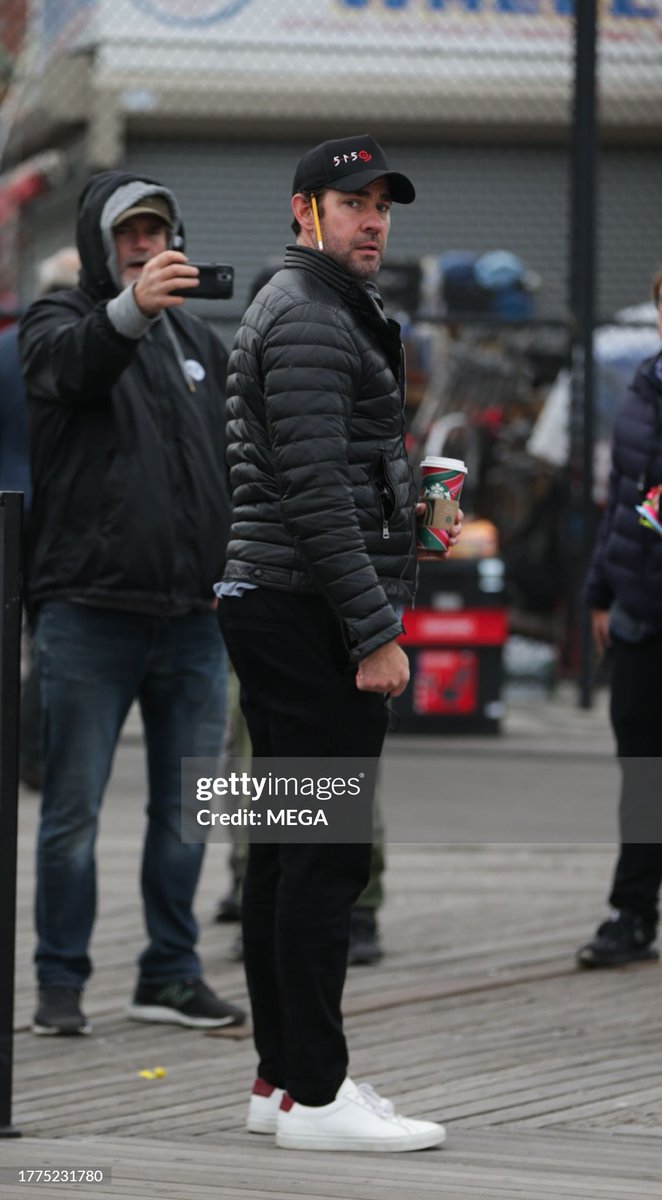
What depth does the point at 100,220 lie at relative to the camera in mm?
5285

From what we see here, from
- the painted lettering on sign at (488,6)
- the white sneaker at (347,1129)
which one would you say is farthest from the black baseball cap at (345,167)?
the painted lettering on sign at (488,6)

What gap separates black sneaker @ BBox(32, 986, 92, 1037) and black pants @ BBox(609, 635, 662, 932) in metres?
1.64

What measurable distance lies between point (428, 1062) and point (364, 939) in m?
1.15

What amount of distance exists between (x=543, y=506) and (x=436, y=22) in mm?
6254

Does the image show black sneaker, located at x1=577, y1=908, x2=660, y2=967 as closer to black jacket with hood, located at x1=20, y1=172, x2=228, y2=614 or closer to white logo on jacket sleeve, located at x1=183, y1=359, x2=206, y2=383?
black jacket with hood, located at x1=20, y1=172, x2=228, y2=614

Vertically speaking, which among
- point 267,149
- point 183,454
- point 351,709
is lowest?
point 351,709

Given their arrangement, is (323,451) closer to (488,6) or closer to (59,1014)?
(59,1014)

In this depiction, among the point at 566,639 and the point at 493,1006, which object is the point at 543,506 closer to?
the point at 566,639

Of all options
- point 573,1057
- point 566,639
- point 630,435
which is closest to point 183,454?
point 630,435

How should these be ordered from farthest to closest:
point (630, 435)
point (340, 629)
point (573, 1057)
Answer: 1. point (630, 435)
2. point (573, 1057)
3. point (340, 629)

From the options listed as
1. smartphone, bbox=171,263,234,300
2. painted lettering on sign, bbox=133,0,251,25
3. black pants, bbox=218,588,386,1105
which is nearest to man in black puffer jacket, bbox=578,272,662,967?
smartphone, bbox=171,263,234,300

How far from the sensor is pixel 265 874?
4320 mm

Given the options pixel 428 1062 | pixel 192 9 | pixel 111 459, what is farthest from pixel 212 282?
pixel 192 9

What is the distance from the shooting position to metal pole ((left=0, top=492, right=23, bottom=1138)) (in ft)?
13.9
